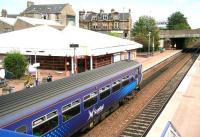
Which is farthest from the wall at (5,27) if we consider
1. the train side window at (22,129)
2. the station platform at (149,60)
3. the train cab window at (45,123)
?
the train side window at (22,129)

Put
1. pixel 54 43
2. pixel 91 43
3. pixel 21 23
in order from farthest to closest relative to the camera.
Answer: pixel 21 23
pixel 91 43
pixel 54 43

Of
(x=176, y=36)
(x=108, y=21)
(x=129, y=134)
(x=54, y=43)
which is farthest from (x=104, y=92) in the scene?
(x=108, y=21)

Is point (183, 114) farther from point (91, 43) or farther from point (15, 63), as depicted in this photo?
point (91, 43)

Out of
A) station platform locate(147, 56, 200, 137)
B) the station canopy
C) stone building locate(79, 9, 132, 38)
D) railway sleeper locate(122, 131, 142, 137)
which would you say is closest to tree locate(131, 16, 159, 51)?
stone building locate(79, 9, 132, 38)

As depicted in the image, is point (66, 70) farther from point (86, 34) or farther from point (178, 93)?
point (178, 93)

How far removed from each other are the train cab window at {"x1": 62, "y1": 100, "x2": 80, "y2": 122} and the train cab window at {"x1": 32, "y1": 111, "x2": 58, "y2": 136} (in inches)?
28.5

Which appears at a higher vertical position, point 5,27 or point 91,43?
point 5,27

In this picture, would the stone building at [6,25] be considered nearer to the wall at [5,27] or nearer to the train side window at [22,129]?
the wall at [5,27]

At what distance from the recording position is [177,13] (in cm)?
17050

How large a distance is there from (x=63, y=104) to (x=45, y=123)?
152 centimetres

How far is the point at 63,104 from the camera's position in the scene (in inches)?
536

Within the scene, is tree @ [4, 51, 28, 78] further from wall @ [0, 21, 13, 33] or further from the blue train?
wall @ [0, 21, 13, 33]

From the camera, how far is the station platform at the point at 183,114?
18281 millimetres

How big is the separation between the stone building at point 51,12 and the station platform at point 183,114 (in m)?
72.1
